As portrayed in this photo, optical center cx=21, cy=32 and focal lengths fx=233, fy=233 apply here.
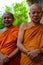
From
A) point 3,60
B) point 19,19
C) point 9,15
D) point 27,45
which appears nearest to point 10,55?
point 3,60

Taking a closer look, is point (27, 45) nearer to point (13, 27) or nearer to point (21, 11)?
point (13, 27)

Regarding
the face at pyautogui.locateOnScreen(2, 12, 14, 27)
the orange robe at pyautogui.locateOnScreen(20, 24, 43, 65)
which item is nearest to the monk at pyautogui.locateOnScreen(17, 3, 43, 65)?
the orange robe at pyautogui.locateOnScreen(20, 24, 43, 65)

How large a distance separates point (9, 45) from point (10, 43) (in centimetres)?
3

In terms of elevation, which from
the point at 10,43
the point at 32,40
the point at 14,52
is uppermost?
the point at 32,40

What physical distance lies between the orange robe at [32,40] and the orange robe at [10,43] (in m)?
0.22

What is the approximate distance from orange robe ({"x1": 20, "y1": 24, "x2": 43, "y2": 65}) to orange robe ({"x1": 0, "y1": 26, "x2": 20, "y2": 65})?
0.22m

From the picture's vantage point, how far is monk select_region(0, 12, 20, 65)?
10.9ft

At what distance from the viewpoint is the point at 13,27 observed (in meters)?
3.54

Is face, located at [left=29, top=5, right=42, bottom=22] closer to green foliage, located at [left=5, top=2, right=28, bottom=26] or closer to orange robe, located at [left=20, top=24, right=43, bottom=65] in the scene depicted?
orange robe, located at [left=20, top=24, right=43, bottom=65]

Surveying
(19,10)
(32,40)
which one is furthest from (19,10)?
(32,40)

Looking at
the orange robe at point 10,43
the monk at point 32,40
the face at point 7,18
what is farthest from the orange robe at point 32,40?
the face at point 7,18

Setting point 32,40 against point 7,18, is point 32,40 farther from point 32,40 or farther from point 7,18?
point 7,18

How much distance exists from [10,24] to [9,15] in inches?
5.6

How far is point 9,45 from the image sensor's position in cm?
340
